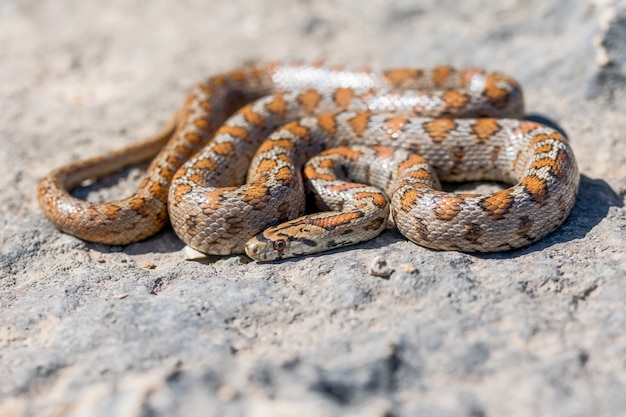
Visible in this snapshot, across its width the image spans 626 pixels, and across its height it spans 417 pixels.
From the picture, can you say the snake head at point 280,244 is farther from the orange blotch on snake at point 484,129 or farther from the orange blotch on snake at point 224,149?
the orange blotch on snake at point 484,129

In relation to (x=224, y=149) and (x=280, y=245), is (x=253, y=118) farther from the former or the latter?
(x=280, y=245)

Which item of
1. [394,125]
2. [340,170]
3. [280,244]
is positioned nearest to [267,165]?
[340,170]

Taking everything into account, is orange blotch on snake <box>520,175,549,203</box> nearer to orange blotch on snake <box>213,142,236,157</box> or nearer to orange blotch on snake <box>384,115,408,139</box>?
orange blotch on snake <box>384,115,408,139</box>

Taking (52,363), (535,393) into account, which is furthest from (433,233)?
(52,363)

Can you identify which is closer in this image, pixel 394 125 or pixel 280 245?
pixel 280 245

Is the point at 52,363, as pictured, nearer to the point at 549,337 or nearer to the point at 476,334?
the point at 476,334

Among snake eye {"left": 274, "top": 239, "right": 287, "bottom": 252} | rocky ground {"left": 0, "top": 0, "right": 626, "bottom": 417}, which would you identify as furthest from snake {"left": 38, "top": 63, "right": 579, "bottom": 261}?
rocky ground {"left": 0, "top": 0, "right": 626, "bottom": 417}
